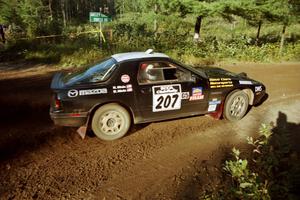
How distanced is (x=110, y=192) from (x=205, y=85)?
3.11 m

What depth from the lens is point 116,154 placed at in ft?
16.4

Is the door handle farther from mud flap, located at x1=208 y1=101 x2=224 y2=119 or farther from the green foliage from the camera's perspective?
the green foliage

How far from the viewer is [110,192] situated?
3.98m

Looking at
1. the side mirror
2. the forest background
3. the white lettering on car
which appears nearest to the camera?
the white lettering on car

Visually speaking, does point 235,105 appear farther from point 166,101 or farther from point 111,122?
point 111,122

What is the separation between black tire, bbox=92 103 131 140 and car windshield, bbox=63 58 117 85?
589mm

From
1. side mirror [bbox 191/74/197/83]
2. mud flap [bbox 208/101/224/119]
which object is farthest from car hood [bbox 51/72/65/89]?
mud flap [bbox 208/101/224/119]

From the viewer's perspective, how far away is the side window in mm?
5504

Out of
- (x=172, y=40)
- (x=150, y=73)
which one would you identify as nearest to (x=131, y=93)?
(x=150, y=73)

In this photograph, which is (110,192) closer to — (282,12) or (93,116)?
(93,116)

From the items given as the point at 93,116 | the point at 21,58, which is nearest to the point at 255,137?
the point at 93,116

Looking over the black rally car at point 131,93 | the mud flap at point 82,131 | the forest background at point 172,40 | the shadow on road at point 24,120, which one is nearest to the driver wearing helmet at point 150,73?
the black rally car at point 131,93

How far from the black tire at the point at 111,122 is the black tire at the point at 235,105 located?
92.9 inches

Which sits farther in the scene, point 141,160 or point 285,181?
point 141,160
